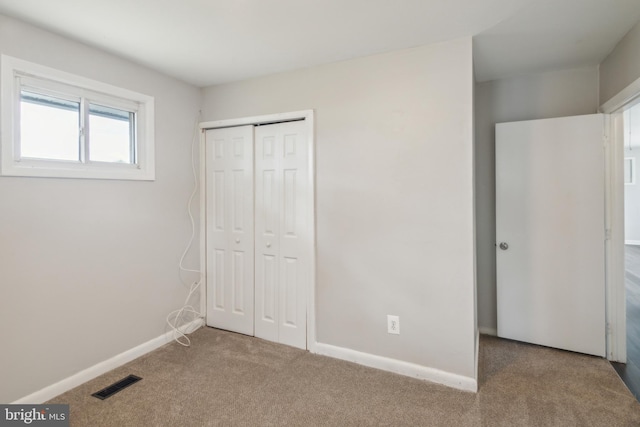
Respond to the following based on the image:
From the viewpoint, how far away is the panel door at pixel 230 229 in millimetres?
3051

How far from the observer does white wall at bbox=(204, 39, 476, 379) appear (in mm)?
2223

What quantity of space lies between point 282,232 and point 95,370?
172 cm

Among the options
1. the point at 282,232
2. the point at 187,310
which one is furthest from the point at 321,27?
the point at 187,310

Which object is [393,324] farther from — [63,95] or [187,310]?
[63,95]

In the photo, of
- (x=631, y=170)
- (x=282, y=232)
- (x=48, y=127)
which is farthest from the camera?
(x=631, y=170)

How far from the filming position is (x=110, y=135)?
2561 mm

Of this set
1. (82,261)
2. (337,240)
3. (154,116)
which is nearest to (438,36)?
(337,240)

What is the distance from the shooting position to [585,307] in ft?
8.74

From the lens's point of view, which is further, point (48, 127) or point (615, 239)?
point (615, 239)

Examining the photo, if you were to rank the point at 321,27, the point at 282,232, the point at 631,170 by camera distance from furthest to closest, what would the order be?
the point at 631,170
the point at 282,232
the point at 321,27

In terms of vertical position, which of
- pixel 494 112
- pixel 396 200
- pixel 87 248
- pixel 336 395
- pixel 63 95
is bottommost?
pixel 336 395

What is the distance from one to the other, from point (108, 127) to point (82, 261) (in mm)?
1060

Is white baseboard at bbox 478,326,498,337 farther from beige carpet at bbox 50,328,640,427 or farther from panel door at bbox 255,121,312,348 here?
panel door at bbox 255,121,312,348

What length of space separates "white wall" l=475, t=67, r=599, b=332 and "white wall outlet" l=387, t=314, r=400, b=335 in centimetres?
121
